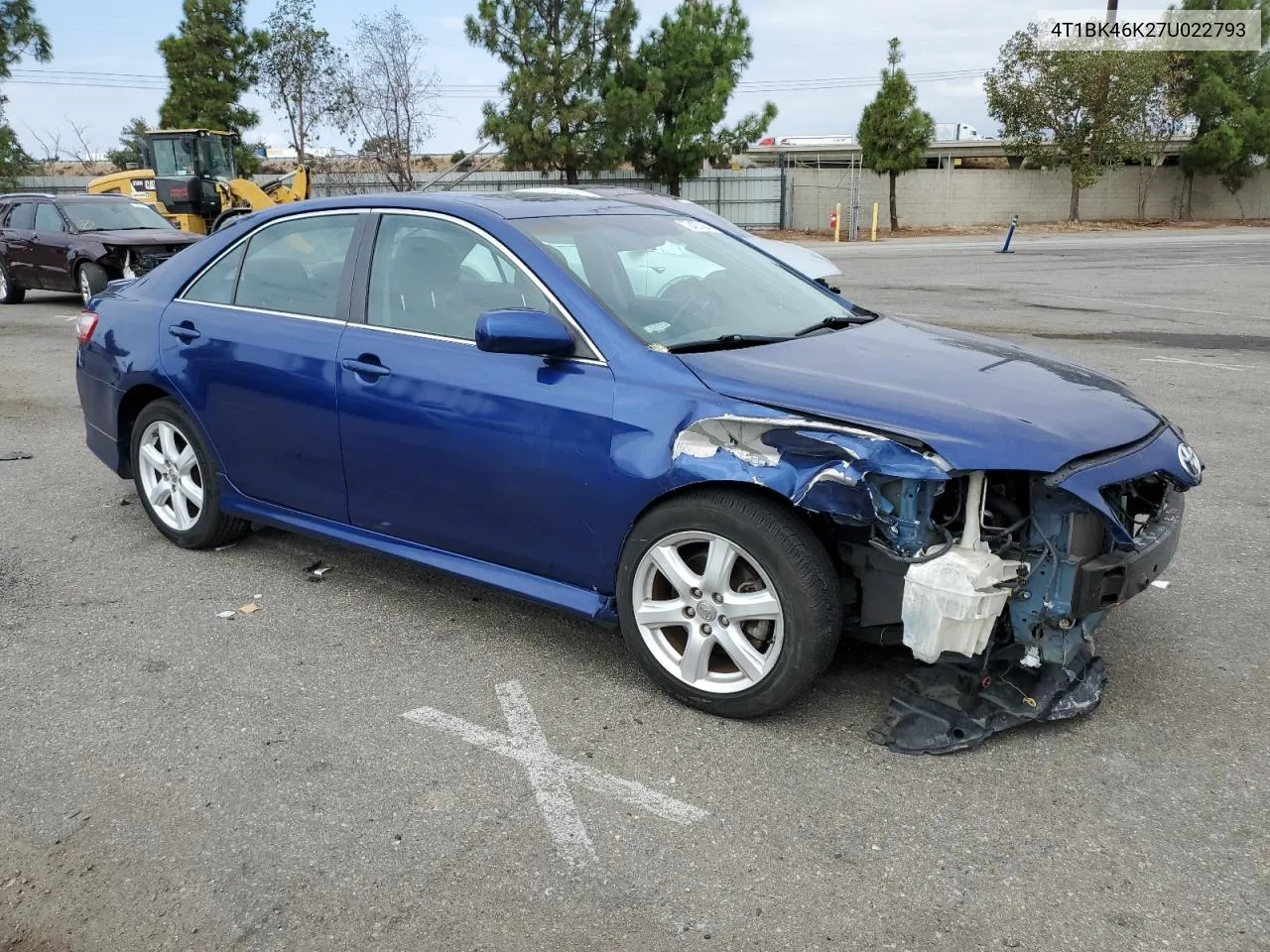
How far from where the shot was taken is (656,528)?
11.5ft

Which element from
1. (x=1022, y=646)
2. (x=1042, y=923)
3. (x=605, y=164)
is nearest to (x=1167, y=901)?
(x=1042, y=923)

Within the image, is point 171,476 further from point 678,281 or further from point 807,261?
point 807,261

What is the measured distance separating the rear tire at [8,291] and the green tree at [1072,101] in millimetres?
34405

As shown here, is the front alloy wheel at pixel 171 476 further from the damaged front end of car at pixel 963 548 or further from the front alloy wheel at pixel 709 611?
the damaged front end of car at pixel 963 548

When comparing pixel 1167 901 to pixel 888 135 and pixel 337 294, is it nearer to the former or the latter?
pixel 337 294

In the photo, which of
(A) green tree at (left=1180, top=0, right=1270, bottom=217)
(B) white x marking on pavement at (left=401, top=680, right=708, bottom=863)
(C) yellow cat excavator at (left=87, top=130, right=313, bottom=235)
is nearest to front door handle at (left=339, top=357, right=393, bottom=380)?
(B) white x marking on pavement at (left=401, top=680, right=708, bottom=863)

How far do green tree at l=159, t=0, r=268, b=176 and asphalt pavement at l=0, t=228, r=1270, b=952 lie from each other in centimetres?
4294

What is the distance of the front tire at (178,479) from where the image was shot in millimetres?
5004

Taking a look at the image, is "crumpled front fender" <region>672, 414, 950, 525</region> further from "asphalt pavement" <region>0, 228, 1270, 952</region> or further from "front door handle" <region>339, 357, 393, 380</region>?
"front door handle" <region>339, 357, 393, 380</region>

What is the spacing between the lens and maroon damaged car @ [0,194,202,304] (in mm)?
15031

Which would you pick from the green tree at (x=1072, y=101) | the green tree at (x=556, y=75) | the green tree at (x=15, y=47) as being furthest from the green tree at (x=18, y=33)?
the green tree at (x=1072, y=101)

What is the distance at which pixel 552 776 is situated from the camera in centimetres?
326

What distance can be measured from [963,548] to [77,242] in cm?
1523

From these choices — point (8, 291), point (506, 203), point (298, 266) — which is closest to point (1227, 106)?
point (8, 291)
